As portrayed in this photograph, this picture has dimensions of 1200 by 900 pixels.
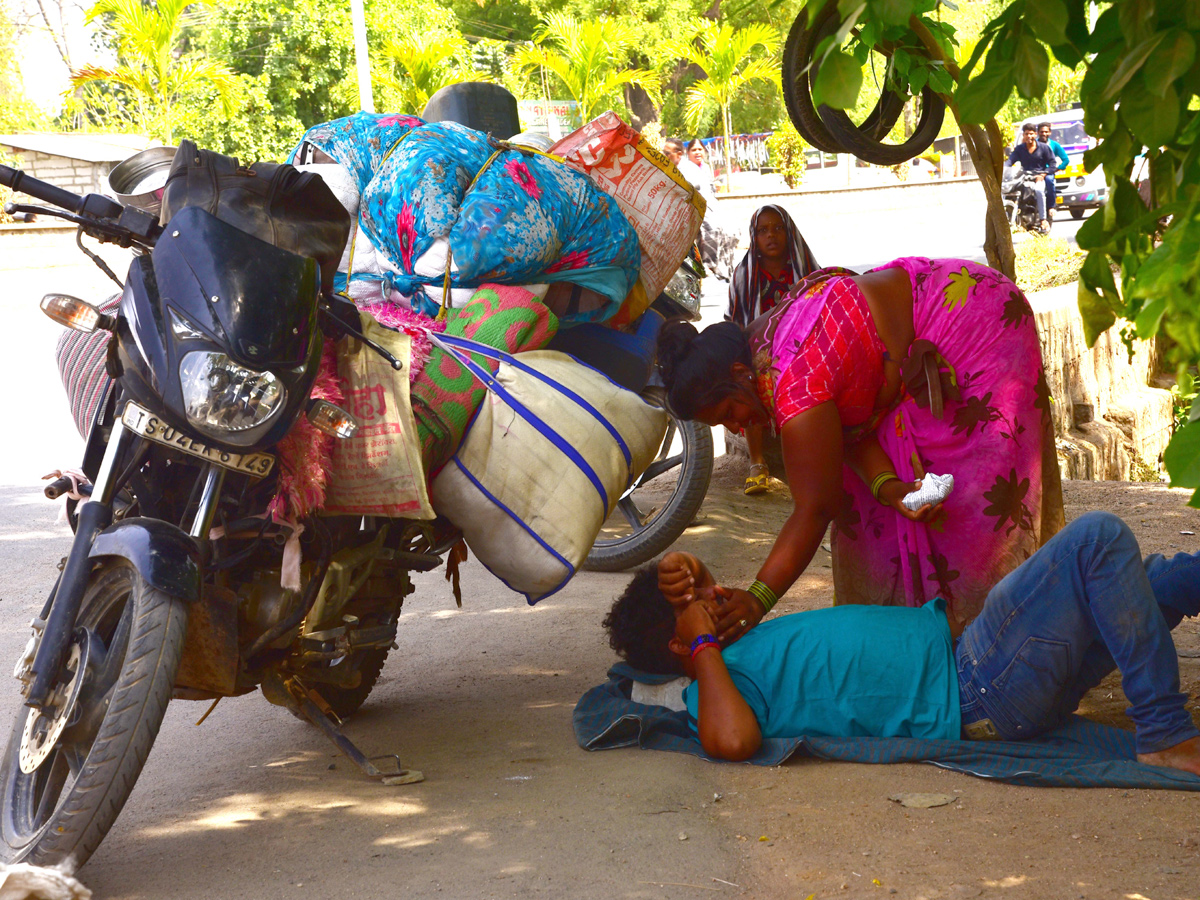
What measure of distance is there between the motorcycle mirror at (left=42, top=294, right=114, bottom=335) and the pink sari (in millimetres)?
1578

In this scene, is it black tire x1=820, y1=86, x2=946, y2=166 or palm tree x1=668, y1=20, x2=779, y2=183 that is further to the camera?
palm tree x1=668, y1=20, x2=779, y2=183

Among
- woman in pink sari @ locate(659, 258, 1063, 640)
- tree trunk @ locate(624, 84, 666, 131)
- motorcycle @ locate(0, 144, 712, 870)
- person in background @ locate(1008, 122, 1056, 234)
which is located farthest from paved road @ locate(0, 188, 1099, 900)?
tree trunk @ locate(624, 84, 666, 131)

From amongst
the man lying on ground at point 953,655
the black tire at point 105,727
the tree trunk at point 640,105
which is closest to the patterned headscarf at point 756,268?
the man lying on ground at point 953,655

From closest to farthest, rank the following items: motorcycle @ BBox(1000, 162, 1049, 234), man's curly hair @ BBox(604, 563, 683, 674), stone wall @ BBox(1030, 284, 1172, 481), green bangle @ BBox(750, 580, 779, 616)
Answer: green bangle @ BBox(750, 580, 779, 616)
man's curly hair @ BBox(604, 563, 683, 674)
stone wall @ BBox(1030, 284, 1172, 481)
motorcycle @ BBox(1000, 162, 1049, 234)

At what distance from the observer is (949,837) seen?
229 centimetres

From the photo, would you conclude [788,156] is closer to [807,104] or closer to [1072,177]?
[1072,177]

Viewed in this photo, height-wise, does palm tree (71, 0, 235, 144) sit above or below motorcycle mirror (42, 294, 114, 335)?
above

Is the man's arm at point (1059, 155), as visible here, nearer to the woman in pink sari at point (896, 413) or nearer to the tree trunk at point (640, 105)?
the tree trunk at point (640, 105)

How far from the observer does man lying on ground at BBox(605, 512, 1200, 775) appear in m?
2.44

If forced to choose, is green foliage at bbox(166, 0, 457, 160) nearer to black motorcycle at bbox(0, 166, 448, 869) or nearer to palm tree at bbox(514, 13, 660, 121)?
palm tree at bbox(514, 13, 660, 121)

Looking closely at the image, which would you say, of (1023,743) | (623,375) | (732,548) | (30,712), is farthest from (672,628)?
(732,548)

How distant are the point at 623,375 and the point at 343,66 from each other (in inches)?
828

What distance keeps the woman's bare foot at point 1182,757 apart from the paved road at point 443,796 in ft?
2.98

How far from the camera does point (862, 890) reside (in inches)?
83.4
